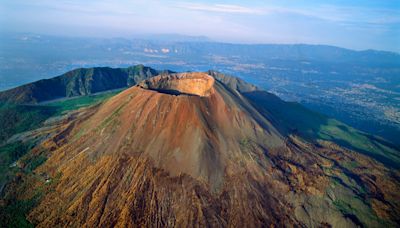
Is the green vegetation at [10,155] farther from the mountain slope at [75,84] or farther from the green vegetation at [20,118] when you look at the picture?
the mountain slope at [75,84]

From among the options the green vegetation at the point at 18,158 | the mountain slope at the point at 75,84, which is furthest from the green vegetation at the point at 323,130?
the mountain slope at the point at 75,84

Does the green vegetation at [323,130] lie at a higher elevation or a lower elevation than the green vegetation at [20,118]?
higher

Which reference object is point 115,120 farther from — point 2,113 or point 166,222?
point 2,113

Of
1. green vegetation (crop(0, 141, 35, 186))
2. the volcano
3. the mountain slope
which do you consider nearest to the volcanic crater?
the volcano

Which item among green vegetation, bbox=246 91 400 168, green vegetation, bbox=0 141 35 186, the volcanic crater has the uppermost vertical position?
the volcanic crater

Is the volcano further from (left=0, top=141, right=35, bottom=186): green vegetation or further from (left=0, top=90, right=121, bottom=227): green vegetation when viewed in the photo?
(left=0, top=141, right=35, bottom=186): green vegetation

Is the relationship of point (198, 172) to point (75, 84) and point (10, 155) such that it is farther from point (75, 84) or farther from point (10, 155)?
point (75, 84)
